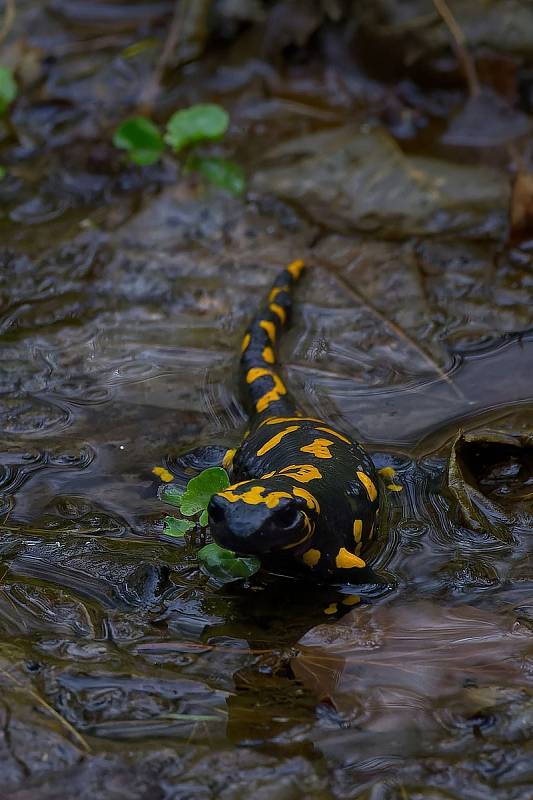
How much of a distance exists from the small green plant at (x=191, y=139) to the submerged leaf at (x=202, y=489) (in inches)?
101

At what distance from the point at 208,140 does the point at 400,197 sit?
3.65ft

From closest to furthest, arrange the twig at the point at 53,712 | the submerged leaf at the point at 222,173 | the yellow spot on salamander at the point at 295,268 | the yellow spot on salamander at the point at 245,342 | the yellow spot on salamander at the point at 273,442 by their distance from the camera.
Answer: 1. the twig at the point at 53,712
2. the yellow spot on salamander at the point at 273,442
3. the yellow spot on salamander at the point at 245,342
4. the yellow spot on salamander at the point at 295,268
5. the submerged leaf at the point at 222,173

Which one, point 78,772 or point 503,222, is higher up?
point 78,772

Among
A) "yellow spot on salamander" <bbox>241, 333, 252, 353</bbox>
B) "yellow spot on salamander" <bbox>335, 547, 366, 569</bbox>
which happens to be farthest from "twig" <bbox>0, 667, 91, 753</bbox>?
"yellow spot on salamander" <bbox>241, 333, 252, 353</bbox>

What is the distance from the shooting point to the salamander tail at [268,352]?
13.2 feet

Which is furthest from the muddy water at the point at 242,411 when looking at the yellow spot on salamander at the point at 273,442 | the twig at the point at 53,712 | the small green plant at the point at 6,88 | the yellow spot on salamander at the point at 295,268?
the yellow spot on salamander at the point at 273,442

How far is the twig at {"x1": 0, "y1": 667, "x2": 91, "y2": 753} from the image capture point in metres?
2.50

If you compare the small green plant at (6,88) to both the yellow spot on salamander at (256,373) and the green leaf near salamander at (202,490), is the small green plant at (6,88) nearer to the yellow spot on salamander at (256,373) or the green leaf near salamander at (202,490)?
the yellow spot on salamander at (256,373)

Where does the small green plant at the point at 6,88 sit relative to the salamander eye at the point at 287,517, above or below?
above

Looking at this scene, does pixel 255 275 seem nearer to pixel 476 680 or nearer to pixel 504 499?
pixel 504 499

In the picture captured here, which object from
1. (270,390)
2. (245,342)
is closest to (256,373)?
(270,390)

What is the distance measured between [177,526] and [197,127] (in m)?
2.93

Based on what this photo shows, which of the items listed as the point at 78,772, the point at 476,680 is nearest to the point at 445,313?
the point at 476,680

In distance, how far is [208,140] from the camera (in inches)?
219
